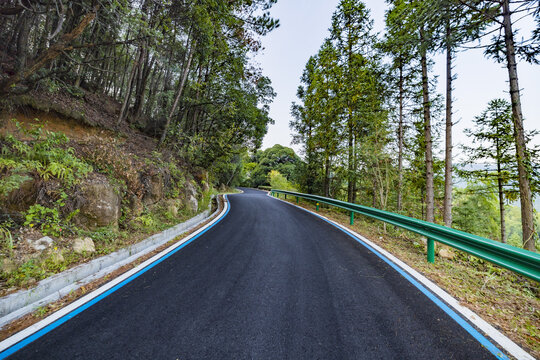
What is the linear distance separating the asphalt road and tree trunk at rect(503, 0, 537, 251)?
5.12 meters

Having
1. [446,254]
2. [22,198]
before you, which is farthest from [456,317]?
[22,198]

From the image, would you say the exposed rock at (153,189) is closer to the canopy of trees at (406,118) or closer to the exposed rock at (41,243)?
the exposed rock at (41,243)

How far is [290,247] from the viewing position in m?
4.19

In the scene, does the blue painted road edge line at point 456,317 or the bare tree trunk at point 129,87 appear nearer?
the blue painted road edge line at point 456,317

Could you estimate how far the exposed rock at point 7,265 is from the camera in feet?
7.57

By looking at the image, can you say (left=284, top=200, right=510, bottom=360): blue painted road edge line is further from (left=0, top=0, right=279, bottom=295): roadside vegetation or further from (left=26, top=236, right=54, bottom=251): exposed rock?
(left=26, top=236, right=54, bottom=251): exposed rock

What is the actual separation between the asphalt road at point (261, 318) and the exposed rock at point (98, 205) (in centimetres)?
173

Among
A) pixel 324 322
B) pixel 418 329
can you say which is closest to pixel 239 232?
pixel 324 322

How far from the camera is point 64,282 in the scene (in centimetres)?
245

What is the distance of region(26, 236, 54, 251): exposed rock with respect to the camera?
2715 millimetres

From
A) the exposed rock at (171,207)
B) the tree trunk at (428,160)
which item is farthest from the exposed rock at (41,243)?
the tree trunk at (428,160)

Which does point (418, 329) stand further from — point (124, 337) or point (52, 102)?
point (52, 102)

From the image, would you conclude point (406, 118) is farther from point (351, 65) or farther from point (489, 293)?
point (489, 293)

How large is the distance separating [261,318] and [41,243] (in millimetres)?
3364
